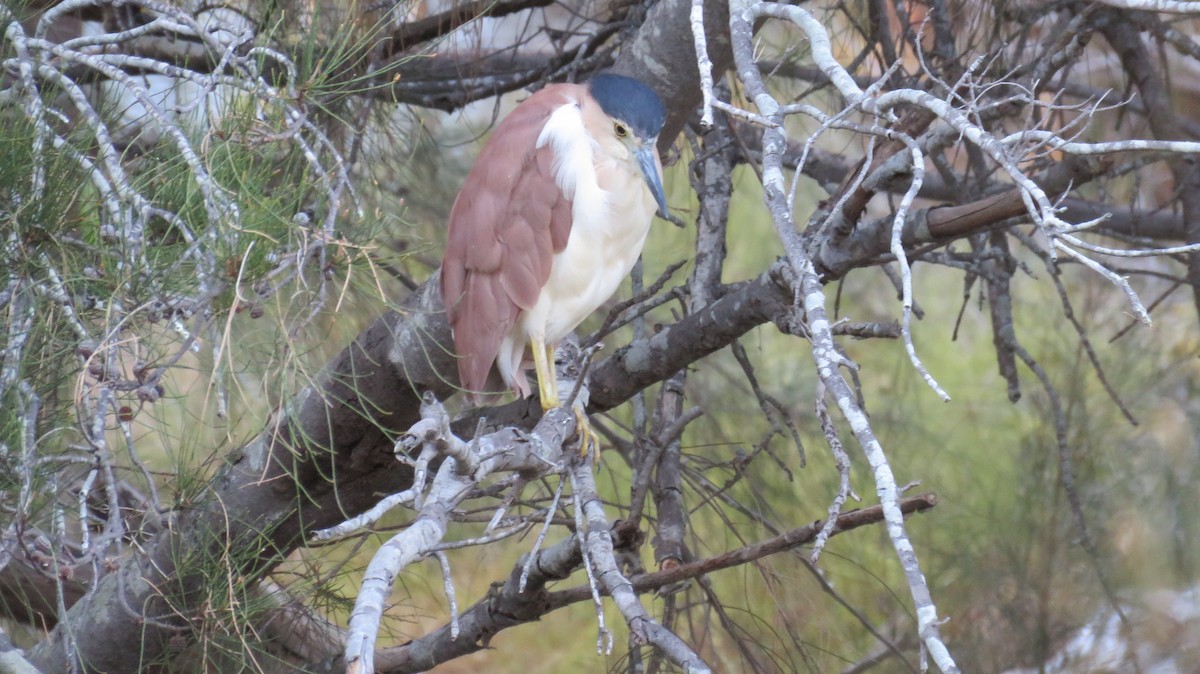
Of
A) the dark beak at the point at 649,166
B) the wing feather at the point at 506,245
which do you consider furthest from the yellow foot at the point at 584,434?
the dark beak at the point at 649,166

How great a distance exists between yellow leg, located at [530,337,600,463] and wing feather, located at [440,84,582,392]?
0.20 feet

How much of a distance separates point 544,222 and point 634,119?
0.20 metres

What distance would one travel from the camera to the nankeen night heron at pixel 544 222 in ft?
5.29

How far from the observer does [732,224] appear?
3514 millimetres

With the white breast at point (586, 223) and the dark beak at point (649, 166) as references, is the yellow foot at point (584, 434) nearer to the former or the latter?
the white breast at point (586, 223)

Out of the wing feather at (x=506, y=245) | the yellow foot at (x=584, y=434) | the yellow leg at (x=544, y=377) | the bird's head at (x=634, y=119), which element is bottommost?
the yellow foot at (x=584, y=434)

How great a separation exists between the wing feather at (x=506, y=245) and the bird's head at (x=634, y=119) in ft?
0.32

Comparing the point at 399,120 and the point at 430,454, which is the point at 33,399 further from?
the point at 399,120

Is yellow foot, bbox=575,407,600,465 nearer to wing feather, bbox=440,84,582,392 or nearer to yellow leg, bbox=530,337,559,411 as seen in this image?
yellow leg, bbox=530,337,559,411

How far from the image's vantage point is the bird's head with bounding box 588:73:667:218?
1.54 metres

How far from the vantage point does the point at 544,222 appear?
1636 millimetres

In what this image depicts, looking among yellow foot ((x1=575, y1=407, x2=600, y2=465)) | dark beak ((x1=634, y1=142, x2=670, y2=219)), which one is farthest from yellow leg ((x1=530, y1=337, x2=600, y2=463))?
dark beak ((x1=634, y1=142, x2=670, y2=219))

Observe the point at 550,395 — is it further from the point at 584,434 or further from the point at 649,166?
the point at 649,166

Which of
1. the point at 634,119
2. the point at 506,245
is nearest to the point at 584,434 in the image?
the point at 506,245
